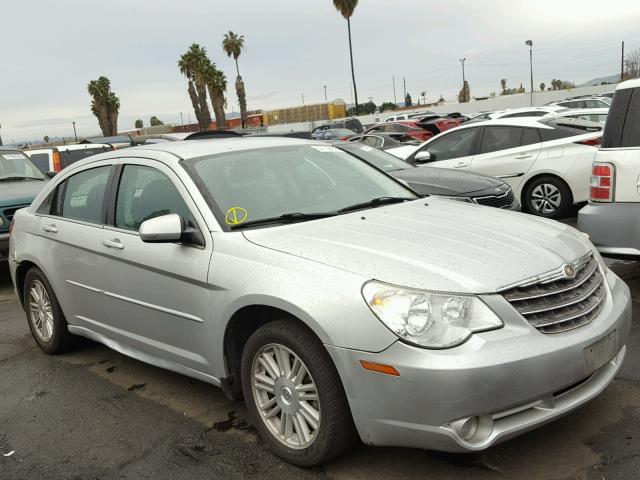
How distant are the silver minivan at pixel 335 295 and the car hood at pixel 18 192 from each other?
4112 mm

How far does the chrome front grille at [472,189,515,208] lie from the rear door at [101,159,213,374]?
471cm

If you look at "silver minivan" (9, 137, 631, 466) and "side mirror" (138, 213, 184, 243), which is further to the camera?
"side mirror" (138, 213, 184, 243)

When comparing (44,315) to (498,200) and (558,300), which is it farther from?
(498,200)

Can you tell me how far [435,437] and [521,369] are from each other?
0.45m

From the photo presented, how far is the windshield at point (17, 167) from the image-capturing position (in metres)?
9.31

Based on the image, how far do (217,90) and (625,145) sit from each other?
5459 centimetres

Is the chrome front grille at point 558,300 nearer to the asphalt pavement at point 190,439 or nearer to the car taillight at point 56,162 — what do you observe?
the asphalt pavement at point 190,439

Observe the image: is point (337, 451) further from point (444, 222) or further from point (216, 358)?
point (444, 222)

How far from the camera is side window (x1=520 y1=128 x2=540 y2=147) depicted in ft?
31.2

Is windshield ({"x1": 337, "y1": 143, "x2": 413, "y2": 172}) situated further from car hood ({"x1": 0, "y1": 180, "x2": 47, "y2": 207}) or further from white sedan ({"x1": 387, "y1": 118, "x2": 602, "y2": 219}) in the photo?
car hood ({"x1": 0, "y1": 180, "x2": 47, "y2": 207})

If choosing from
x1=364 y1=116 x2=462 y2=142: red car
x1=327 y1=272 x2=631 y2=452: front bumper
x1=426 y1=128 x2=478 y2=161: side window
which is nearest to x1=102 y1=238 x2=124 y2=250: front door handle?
x1=327 y1=272 x2=631 y2=452: front bumper

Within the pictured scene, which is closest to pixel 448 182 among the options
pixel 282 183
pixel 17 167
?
pixel 282 183

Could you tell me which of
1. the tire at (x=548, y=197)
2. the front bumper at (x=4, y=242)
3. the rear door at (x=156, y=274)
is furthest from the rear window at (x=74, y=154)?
the rear door at (x=156, y=274)

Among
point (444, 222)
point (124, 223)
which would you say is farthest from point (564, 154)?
point (124, 223)
